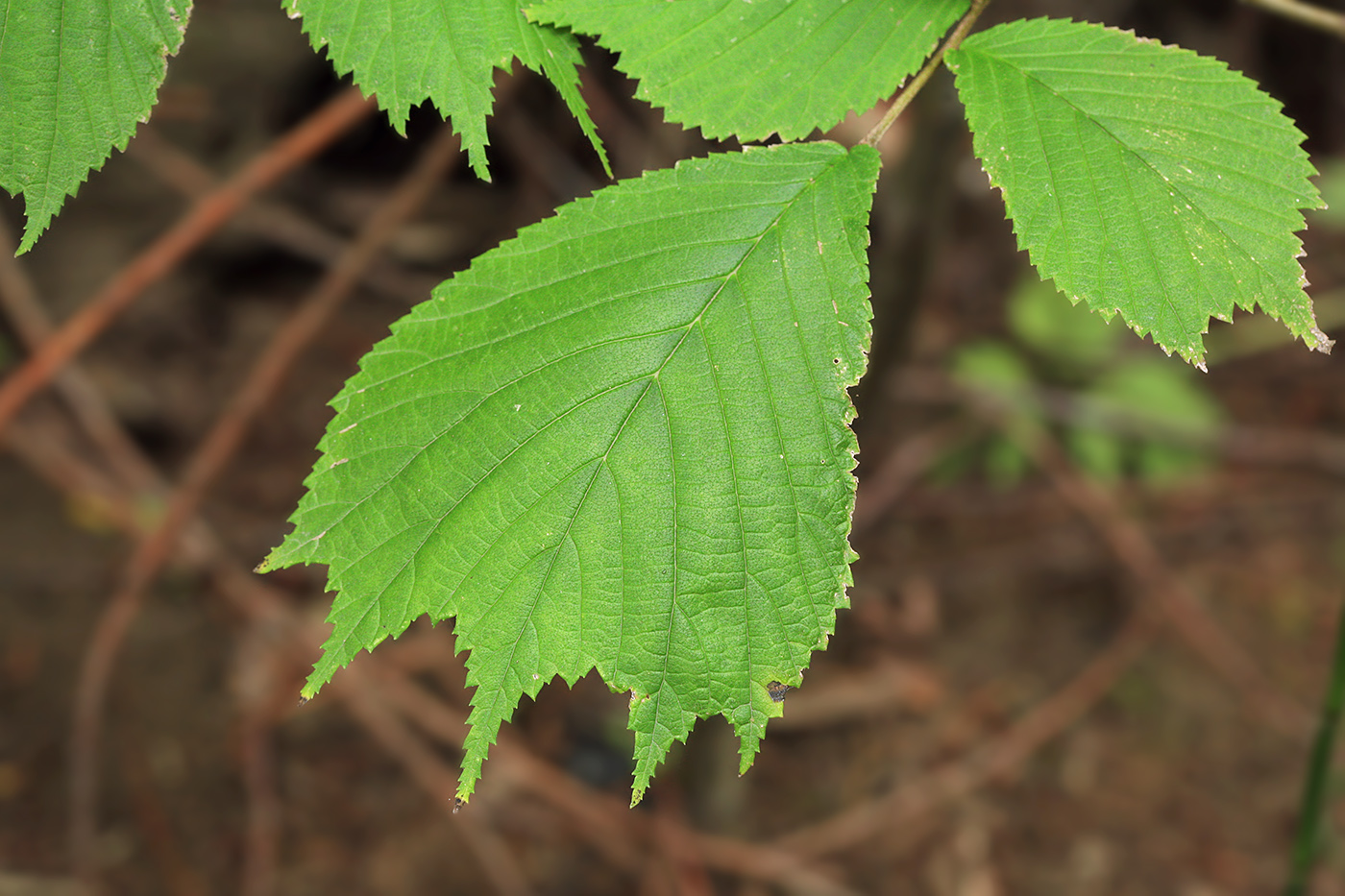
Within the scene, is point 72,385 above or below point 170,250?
above

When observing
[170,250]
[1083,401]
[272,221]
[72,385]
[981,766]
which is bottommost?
[981,766]

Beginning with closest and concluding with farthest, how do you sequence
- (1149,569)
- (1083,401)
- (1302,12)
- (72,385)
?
(1302,12) → (72,385) → (1149,569) → (1083,401)

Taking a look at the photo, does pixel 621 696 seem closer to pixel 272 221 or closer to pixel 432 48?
pixel 272 221

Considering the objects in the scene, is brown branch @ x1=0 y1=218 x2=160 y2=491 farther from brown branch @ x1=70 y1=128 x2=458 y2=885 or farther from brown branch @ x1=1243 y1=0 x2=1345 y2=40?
brown branch @ x1=1243 y1=0 x2=1345 y2=40

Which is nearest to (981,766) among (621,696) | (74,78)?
(621,696)

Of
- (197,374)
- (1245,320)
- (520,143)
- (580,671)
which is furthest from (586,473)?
(1245,320)

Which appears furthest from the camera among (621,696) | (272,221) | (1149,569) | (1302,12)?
(272,221)

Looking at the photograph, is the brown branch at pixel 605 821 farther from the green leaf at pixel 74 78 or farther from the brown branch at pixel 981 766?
the green leaf at pixel 74 78

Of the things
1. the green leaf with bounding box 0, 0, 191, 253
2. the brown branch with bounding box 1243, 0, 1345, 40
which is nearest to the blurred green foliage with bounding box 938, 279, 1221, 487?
the brown branch with bounding box 1243, 0, 1345, 40

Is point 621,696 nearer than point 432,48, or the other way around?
point 432,48
